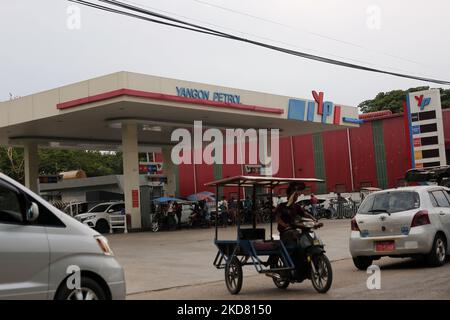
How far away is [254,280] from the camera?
11547mm

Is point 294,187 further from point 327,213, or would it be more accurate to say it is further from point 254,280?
point 327,213

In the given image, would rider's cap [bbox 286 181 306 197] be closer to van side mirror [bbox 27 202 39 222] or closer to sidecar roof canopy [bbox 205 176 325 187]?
sidecar roof canopy [bbox 205 176 325 187]

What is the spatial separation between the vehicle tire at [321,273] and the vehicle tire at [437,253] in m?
3.16

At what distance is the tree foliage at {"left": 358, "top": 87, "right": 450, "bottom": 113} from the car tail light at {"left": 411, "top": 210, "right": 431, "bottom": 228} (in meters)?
46.9

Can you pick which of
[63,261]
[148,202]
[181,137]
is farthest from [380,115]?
[63,261]

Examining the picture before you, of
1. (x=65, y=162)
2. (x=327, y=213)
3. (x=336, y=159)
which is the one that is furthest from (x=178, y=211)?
(x=65, y=162)

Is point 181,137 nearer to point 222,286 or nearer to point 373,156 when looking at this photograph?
point 373,156

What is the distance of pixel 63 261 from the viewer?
5957mm

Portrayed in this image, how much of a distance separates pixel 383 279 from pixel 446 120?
3414 centimetres

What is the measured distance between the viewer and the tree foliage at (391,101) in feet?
189

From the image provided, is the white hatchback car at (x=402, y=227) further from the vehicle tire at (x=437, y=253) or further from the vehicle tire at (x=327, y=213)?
the vehicle tire at (x=327, y=213)

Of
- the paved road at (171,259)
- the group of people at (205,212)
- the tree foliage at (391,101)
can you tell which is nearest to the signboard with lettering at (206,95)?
the group of people at (205,212)

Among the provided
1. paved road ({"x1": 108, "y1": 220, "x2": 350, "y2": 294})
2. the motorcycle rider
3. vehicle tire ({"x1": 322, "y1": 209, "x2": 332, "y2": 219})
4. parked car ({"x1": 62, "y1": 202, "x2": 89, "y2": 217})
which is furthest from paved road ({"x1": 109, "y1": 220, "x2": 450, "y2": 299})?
parked car ({"x1": 62, "y1": 202, "x2": 89, "y2": 217})

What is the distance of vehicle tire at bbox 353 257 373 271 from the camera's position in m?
11.9
